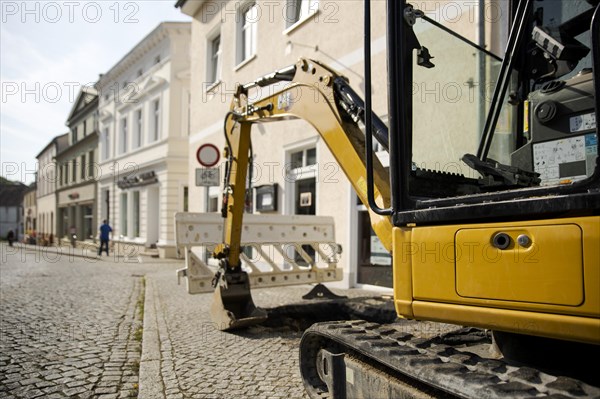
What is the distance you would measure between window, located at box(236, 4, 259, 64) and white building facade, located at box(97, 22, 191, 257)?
7134 mm

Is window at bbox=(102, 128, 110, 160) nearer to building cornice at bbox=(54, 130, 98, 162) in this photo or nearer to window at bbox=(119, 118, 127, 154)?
building cornice at bbox=(54, 130, 98, 162)

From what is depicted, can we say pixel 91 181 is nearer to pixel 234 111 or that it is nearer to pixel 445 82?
pixel 234 111

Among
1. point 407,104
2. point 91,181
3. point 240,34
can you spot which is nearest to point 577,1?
point 407,104

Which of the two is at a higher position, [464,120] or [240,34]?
[240,34]

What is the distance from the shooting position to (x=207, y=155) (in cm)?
985

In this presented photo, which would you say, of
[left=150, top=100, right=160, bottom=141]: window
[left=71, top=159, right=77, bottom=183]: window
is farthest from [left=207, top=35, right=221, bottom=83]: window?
[left=71, top=159, right=77, bottom=183]: window

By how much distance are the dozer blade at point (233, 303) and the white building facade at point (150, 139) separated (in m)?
14.9

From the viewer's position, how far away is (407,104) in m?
2.23

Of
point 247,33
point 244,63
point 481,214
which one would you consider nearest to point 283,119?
point 481,214

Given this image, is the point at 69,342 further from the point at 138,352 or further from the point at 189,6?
the point at 189,6

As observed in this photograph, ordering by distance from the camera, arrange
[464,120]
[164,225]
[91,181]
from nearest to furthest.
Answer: [464,120], [164,225], [91,181]

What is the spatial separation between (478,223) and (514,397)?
2.13ft

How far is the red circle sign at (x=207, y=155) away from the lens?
9720mm

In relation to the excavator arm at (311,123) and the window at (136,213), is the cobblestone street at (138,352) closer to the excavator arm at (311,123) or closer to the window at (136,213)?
the excavator arm at (311,123)
